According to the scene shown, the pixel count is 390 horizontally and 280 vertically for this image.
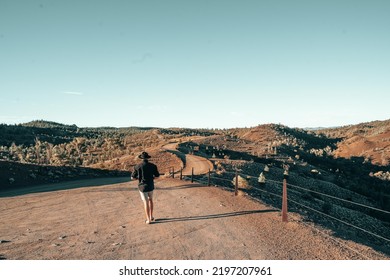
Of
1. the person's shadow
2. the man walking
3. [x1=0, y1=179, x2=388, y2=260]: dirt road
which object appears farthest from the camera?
the person's shadow

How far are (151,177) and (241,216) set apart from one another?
3.98m

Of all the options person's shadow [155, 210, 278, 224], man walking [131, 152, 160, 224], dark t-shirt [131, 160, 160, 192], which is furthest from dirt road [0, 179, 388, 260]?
dark t-shirt [131, 160, 160, 192]

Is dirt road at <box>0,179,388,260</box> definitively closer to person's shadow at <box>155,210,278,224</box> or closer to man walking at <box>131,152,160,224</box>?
person's shadow at <box>155,210,278,224</box>

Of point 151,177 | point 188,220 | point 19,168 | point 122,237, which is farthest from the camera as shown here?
point 19,168

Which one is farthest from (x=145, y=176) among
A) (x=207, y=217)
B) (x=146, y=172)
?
(x=207, y=217)

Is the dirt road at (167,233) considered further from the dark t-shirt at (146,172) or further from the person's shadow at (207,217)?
the dark t-shirt at (146,172)

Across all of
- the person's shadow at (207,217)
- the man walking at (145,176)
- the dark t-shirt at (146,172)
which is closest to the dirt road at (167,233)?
the person's shadow at (207,217)

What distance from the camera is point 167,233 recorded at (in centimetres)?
1077

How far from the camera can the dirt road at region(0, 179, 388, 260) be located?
29.7 feet

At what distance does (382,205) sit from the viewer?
37.3m

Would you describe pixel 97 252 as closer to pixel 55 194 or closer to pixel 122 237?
pixel 122 237

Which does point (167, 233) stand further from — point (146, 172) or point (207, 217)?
point (207, 217)

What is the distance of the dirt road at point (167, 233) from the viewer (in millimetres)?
9047
